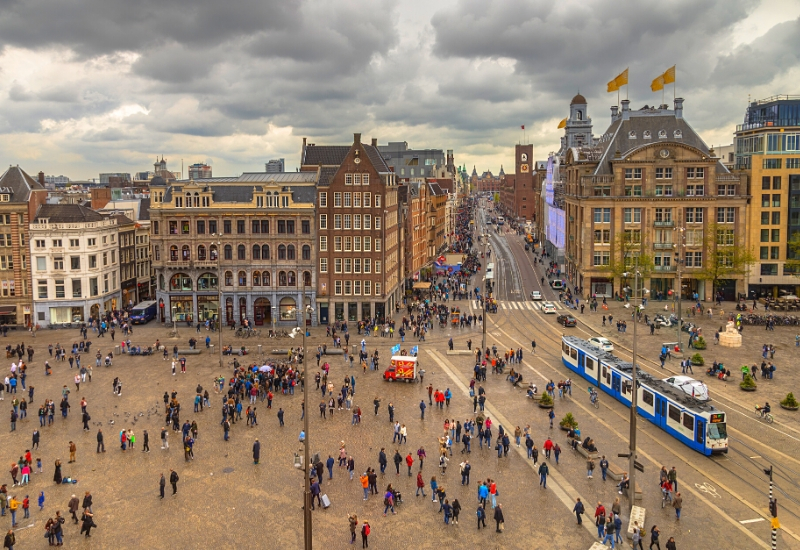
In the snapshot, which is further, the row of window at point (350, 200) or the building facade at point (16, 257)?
the building facade at point (16, 257)

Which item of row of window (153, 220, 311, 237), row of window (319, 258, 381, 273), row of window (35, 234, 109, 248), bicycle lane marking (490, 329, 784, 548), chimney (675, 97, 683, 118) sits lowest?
bicycle lane marking (490, 329, 784, 548)

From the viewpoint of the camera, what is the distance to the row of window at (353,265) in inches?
3209

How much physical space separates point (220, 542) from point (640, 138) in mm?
89605

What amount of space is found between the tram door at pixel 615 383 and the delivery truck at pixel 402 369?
52.2 feet

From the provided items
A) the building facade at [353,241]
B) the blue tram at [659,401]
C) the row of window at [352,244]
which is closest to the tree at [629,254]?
the building facade at [353,241]

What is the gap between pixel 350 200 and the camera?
81188mm

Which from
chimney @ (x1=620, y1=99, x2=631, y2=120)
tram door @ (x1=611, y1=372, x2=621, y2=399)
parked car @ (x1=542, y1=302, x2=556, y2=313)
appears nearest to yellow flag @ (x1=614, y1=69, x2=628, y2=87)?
chimney @ (x1=620, y1=99, x2=631, y2=120)

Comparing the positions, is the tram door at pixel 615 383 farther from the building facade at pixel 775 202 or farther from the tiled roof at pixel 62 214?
the tiled roof at pixel 62 214

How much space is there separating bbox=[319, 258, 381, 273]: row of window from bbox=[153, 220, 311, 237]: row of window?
455 cm

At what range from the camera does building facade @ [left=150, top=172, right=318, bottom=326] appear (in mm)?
81125

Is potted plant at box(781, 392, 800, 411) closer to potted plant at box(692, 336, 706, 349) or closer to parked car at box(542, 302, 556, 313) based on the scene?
potted plant at box(692, 336, 706, 349)

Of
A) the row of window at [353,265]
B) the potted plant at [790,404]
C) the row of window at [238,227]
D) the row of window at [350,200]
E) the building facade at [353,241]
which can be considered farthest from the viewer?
the row of window at [353,265]

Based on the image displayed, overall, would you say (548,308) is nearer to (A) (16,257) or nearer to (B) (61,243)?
(B) (61,243)

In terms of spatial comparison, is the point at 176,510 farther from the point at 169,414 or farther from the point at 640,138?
the point at 640,138
